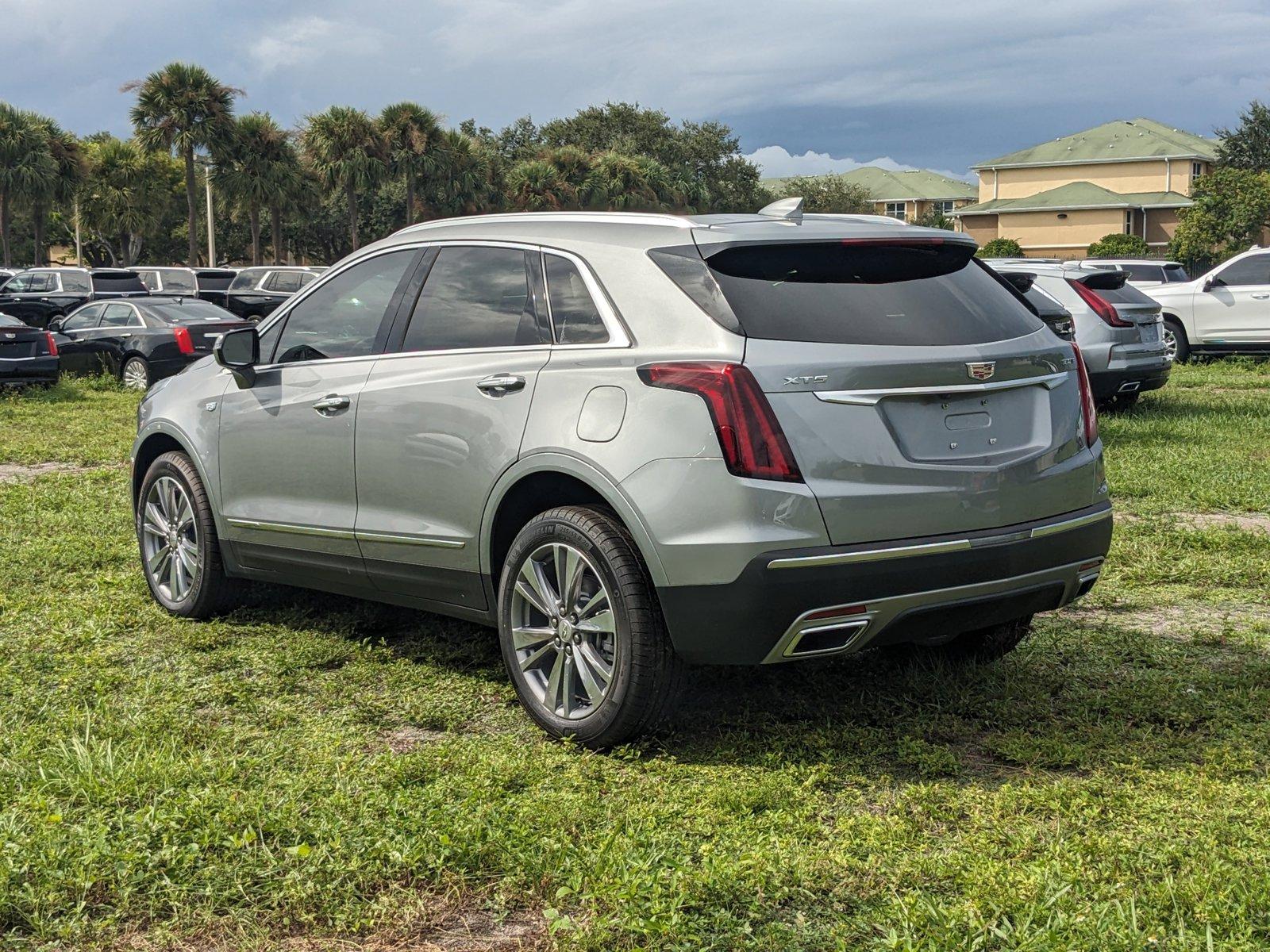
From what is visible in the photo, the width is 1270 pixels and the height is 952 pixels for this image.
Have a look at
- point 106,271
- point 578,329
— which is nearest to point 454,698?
point 578,329

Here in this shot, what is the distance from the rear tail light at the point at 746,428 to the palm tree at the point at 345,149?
55.2 meters

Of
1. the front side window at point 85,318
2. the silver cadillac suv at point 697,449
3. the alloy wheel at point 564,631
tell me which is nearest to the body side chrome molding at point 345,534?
the silver cadillac suv at point 697,449

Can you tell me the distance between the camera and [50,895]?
3203mm

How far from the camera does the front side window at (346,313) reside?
5395mm

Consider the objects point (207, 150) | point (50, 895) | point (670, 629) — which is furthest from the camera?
point (207, 150)

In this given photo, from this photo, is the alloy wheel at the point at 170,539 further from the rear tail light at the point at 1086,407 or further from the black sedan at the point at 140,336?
the black sedan at the point at 140,336

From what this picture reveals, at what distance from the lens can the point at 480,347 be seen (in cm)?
484

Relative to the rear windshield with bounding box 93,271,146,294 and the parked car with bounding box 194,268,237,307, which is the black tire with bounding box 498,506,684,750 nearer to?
→ the rear windshield with bounding box 93,271,146,294

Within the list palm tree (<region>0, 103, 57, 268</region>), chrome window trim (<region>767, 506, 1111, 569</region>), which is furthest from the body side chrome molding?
palm tree (<region>0, 103, 57, 268</region>)

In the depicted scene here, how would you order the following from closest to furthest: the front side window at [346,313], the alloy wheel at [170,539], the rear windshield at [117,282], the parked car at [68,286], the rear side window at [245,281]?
the front side window at [346,313] → the alloy wheel at [170,539] → the parked car at [68,286] → the rear windshield at [117,282] → the rear side window at [245,281]

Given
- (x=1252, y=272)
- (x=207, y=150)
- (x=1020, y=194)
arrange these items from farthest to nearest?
(x=1020, y=194) → (x=207, y=150) → (x=1252, y=272)

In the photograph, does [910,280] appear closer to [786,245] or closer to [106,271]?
[786,245]

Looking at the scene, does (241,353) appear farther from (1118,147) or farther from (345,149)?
(1118,147)

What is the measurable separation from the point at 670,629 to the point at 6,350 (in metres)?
16.7
